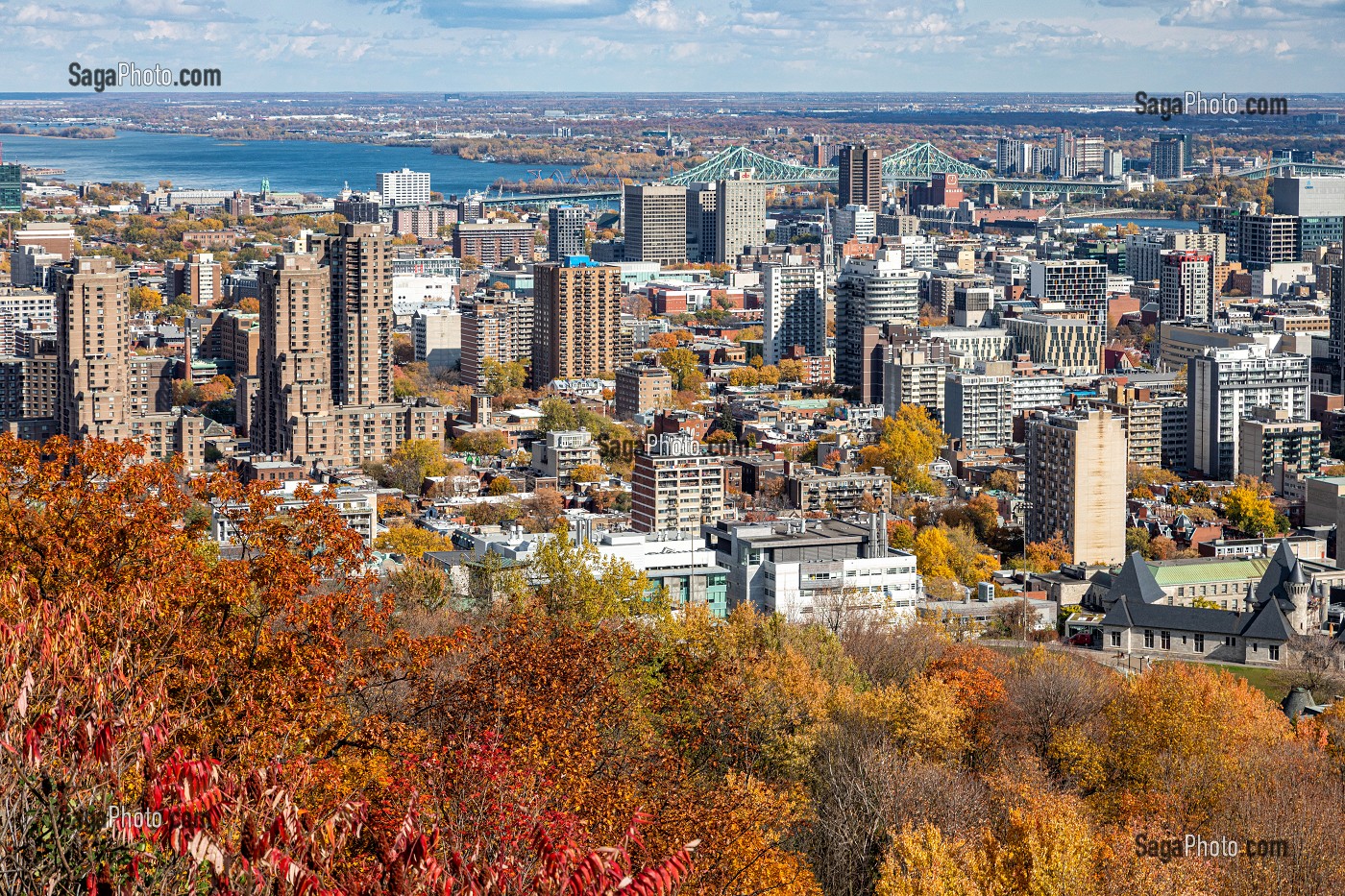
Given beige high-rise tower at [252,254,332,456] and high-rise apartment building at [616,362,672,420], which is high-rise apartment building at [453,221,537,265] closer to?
high-rise apartment building at [616,362,672,420]

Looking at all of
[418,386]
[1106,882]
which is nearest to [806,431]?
[418,386]

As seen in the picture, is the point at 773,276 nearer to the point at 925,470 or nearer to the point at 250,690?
the point at 925,470

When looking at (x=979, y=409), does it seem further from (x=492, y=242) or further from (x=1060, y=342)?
(x=492, y=242)

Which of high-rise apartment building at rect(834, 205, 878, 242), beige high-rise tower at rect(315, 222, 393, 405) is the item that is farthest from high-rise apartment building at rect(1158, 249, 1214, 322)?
beige high-rise tower at rect(315, 222, 393, 405)

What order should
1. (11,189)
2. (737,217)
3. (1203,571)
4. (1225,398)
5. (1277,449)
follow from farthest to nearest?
(737,217) → (11,189) → (1225,398) → (1277,449) → (1203,571)

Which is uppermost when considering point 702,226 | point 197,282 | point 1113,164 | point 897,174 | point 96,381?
point 1113,164

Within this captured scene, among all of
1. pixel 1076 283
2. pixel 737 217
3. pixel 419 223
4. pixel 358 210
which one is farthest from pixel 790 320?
pixel 419 223
